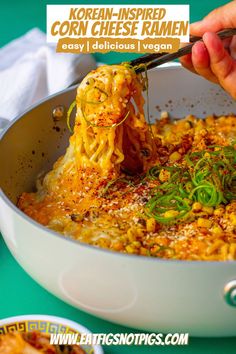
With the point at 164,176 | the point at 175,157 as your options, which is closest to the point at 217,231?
the point at 164,176

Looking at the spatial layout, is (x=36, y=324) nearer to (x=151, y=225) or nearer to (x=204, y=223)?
(x=151, y=225)

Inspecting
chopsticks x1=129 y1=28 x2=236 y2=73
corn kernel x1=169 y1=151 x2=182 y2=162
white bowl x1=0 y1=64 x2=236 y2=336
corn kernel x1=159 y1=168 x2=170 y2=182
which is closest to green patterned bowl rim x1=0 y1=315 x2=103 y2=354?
white bowl x1=0 y1=64 x2=236 y2=336

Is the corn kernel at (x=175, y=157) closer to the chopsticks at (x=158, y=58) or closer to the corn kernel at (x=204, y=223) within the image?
the chopsticks at (x=158, y=58)

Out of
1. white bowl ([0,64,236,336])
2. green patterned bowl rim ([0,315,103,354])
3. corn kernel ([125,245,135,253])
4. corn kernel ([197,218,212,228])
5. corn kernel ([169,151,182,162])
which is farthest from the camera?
corn kernel ([169,151,182,162])

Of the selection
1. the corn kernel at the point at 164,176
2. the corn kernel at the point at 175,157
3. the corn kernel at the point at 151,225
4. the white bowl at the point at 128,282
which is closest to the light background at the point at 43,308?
the white bowl at the point at 128,282

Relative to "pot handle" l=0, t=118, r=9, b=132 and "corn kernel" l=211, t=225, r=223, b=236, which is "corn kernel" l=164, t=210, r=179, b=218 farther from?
"pot handle" l=0, t=118, r=9, b=132

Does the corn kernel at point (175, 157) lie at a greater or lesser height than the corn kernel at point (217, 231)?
greater

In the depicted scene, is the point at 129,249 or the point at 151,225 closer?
the point at 129,249

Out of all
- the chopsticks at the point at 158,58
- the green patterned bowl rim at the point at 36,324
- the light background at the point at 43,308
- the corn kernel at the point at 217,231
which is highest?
the chopsticks at the point at 158,58

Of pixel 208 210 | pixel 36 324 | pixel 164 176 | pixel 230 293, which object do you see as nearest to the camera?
pixel 230 293
